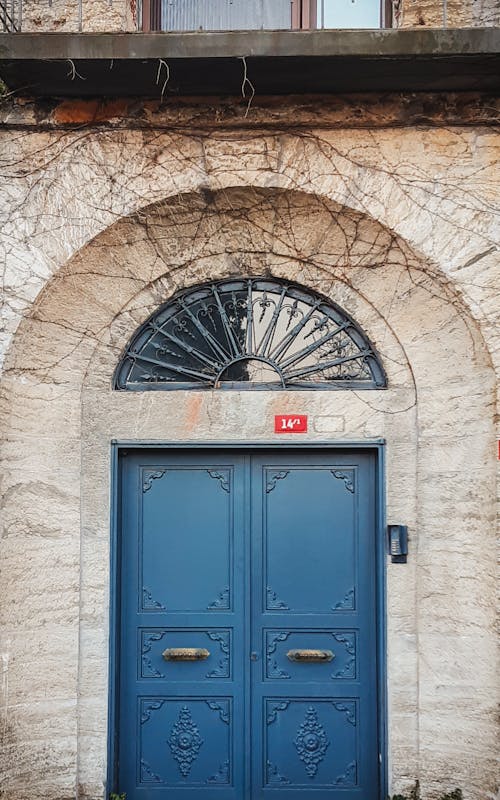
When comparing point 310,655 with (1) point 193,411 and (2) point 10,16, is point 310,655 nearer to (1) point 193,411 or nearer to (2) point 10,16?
(1) point 193,411

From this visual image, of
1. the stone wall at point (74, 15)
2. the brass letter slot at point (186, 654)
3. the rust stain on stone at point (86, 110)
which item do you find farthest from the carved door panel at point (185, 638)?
the stone wall at point (74, 15)

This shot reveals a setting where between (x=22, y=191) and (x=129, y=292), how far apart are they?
88 centimetres

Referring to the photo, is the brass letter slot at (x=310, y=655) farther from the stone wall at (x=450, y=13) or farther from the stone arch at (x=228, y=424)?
the stone wall at (x=450, y=13)

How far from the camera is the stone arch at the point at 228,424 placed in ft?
15.9

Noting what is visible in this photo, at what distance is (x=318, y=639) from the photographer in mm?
5094

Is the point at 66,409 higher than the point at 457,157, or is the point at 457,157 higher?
the point at 457,157

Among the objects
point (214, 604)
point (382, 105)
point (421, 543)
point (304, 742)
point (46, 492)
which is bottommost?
point (304, 742)

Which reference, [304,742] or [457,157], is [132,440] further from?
[457,157]

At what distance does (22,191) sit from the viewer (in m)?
4.79

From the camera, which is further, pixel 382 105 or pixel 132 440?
pixel 132 440

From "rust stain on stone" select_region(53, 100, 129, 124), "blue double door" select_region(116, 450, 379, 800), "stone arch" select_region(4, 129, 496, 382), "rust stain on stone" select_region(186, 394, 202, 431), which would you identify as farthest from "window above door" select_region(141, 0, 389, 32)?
"blue double door" select_region(116, 450, 379, 800)

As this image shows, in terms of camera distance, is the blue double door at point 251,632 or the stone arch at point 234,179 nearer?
the stone arch at point 234,179

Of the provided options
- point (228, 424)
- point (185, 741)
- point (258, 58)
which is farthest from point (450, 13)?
point (185, 741)

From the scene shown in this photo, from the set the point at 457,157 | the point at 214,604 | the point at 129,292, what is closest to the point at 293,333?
the point at 129,292
